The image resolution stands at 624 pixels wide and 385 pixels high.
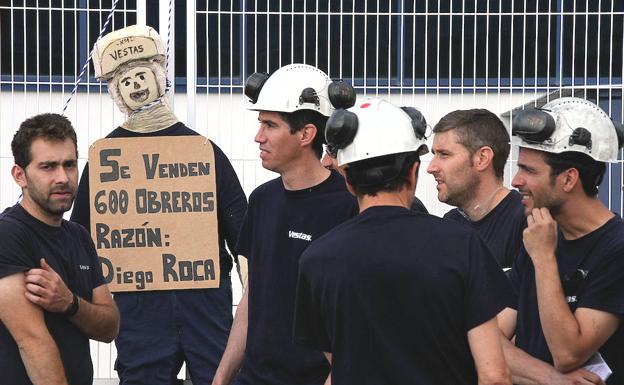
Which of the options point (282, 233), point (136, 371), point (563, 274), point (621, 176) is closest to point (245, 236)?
point (282, 233)

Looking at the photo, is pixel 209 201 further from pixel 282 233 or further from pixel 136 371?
pixel 282 233

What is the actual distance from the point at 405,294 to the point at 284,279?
1.25 m

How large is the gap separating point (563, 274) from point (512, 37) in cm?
418

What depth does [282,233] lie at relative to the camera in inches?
193

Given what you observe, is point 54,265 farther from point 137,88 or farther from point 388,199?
point 137,88

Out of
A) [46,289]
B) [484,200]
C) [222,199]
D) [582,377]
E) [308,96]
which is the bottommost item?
[582,377]

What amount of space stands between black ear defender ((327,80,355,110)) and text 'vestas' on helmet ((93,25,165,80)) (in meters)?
2.33

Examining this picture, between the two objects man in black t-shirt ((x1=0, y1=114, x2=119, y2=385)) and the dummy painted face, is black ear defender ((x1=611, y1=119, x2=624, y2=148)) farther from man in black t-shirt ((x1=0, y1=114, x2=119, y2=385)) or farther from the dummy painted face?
the dummy painted face

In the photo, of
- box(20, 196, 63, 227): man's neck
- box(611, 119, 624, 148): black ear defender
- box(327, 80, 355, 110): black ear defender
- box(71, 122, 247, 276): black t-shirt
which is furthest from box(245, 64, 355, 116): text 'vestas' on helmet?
box(71, 122, 247, 276): black t-shirt

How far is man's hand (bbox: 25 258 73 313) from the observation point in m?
4.71

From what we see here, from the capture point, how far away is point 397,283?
12.1 ft

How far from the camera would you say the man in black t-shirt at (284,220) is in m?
4.81

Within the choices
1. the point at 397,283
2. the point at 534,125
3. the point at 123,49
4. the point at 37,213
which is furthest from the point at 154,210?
the point at 397,283

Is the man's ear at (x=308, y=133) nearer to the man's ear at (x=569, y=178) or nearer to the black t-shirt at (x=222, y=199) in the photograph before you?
the man's ear at (x=569, y=178)
